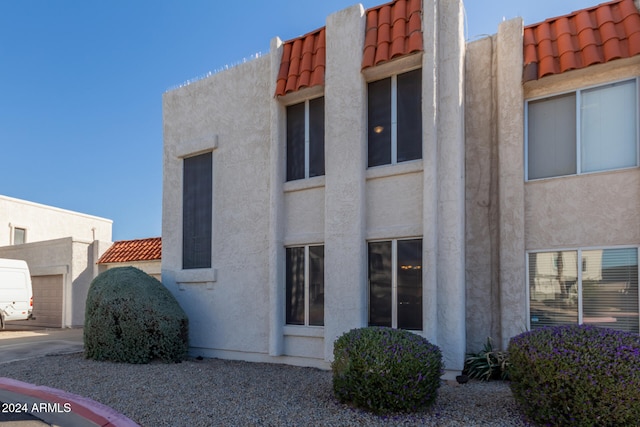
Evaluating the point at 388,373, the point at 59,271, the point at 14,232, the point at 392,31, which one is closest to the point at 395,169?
the point at 392,31

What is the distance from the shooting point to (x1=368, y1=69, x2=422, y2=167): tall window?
8.07m

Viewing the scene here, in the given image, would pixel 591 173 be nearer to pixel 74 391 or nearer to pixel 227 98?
pixel 227 98

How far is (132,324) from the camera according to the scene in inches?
356

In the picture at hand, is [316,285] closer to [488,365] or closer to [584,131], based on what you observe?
[488,365]

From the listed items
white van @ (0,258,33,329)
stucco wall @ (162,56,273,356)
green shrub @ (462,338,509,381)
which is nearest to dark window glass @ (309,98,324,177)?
stucco wall @ (162,56,273,356)

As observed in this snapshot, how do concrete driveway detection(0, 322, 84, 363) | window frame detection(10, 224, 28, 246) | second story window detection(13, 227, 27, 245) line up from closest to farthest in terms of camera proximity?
concrete driveway detection(0, 322, 84, 363), window frame detection(10, 224, 28, 246), second story window detection(13, 227, 27, 245)

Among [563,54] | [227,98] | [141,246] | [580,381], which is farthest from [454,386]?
[141,246]

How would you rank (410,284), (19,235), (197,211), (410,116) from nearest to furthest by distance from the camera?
(410,284) → (410,116) → (197,211) → (19,235)

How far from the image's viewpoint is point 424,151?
7621mm

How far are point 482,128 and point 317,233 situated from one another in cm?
380

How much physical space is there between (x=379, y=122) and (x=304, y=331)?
4.43 meters

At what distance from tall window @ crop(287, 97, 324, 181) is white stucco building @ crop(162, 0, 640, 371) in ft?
0.09

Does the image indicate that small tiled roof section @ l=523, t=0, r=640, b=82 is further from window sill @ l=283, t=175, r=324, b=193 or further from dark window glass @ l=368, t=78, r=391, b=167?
window sill @ l=283, t=175, r=324, b=193

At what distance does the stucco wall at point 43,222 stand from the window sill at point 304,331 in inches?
629
